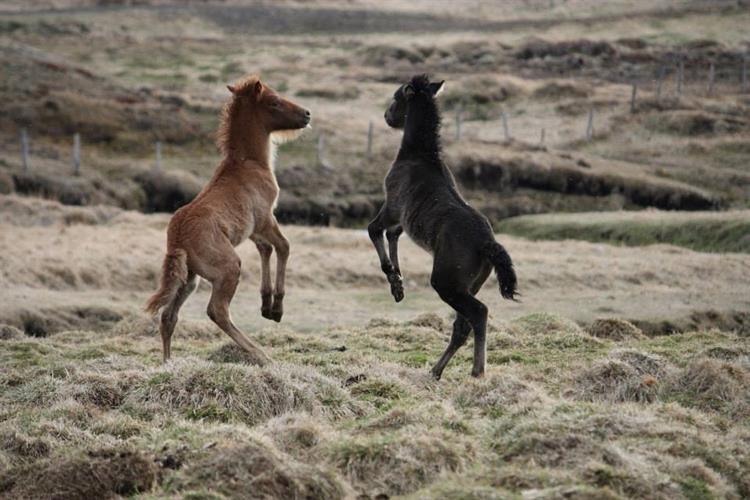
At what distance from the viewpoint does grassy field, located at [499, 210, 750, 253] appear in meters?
28.5

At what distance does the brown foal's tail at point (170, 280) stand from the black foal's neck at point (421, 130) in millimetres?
3274

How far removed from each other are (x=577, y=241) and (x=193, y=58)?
5423 centimetres

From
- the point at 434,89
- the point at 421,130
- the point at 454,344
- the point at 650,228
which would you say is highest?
the point at 434,89

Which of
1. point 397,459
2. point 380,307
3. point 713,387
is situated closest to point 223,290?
point 397,459

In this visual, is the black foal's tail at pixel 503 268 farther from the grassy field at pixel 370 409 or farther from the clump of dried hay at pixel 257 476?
the clump of dried hay at pixel 257 476

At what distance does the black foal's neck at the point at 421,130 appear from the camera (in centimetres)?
1292

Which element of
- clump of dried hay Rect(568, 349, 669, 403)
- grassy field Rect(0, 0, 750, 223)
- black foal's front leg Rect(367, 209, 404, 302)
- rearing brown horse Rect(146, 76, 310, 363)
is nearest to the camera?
clump of dried hay Rect(568, 349, 669, 403)

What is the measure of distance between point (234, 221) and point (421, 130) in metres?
Result: 2.70

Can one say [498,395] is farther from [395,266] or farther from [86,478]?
[86,478]

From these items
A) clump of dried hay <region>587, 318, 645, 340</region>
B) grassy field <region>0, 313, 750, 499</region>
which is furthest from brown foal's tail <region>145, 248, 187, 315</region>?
clump of dried hay <region>587, 318, 645, 340</region>

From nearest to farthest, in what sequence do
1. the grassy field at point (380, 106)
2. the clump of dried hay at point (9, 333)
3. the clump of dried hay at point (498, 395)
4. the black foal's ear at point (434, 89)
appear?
the clump of dried hay at point (498, 395)
the black foal's ear at point (434, 89)
the clump of dried hay at point (9, 333)
the grassy field at point (380, 106)

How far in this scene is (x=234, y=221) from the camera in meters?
12.2

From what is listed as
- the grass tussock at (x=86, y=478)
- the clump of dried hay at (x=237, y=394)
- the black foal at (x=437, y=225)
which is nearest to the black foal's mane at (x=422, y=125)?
the black foal at (x=437, y=225)

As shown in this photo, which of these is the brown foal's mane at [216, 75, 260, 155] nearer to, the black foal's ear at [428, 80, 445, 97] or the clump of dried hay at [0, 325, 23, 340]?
the black foal's ear at [428, 80, 445, 97]
